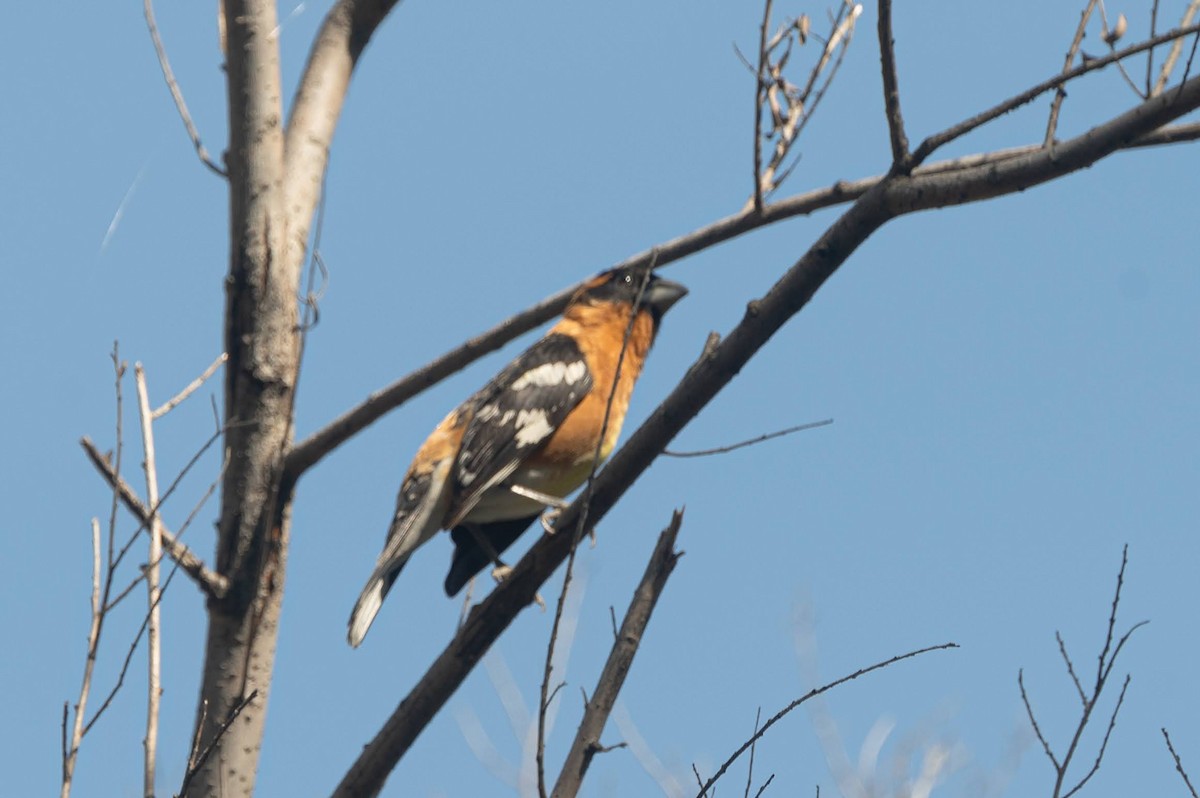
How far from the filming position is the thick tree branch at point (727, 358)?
338 cm

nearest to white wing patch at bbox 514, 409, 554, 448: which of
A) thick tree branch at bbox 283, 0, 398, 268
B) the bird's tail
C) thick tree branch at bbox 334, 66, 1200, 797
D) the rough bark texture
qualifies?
the bird's tail

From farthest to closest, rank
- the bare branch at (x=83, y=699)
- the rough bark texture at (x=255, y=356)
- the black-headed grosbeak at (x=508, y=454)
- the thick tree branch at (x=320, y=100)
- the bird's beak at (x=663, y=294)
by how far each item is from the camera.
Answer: the bird's beak at (x=663, y=294)
the black-headed grosbeak at (x=508, y=454)
the thick tree branch at (x=320, y=100)
the rough bark texture at (x=255, y=356)
the bare branch at (x=83, y=699)

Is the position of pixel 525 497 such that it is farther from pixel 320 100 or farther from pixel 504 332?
pixel 320 100

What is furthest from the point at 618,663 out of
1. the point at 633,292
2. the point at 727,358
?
the point at 633,292

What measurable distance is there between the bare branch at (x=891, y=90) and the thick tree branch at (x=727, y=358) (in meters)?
0.08

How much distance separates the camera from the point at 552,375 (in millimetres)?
6242

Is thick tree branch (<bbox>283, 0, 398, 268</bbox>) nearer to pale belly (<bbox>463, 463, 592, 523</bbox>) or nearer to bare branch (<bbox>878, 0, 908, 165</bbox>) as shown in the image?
pale belly (<bbox>463, 463, 592, 523</bbox>)

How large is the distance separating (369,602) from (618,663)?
7.44 feet

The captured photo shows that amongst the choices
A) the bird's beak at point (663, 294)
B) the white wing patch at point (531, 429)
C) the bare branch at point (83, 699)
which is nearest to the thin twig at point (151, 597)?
the bare branch at point (83, 699)

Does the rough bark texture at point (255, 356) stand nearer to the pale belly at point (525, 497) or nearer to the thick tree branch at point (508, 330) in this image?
the thick tree branch at point (508, 330)

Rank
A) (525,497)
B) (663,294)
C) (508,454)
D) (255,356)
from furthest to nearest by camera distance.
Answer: (663,294), (525,497), (508,454), (255,356)

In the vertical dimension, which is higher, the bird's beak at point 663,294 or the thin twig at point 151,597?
the bird's beak at point 663,294

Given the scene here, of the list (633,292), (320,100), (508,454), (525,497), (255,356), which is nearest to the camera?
(255,356)

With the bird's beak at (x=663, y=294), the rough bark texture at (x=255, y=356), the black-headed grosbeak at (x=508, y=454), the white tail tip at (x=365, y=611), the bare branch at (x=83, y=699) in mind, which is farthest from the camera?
the bird's beak at (x=663, y=294)
